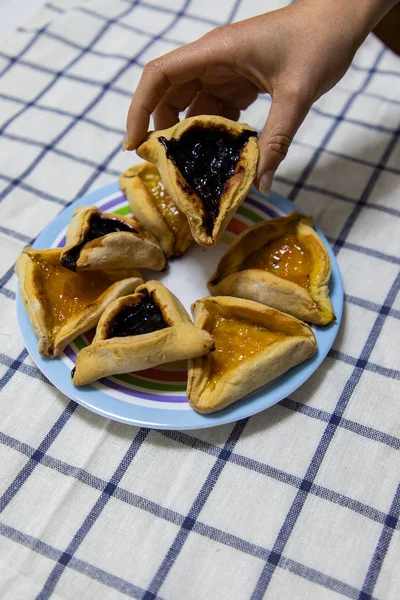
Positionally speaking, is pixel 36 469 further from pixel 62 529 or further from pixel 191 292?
pixel 191 292

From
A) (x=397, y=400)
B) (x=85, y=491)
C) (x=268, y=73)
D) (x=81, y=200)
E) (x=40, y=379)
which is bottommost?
(x=397, y=400)

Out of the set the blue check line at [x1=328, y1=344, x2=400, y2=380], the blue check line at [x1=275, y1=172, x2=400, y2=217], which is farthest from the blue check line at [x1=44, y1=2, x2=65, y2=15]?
the blue check line at [x1=328, y1=344, x2=400, y2=380]

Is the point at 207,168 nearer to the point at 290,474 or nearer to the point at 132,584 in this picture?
the point at 290,474

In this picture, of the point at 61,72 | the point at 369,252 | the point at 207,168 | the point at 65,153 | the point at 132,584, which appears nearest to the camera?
the point at 132,584

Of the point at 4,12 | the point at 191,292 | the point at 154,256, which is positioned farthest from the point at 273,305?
the point at 4,12

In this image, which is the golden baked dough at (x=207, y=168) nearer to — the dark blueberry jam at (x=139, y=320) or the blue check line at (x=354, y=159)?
the dark blueberry jam at (x=139, y=320)

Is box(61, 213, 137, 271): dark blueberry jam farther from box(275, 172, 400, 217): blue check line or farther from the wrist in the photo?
the wrist

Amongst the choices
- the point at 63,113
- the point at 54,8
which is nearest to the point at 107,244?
the point at 63,113
